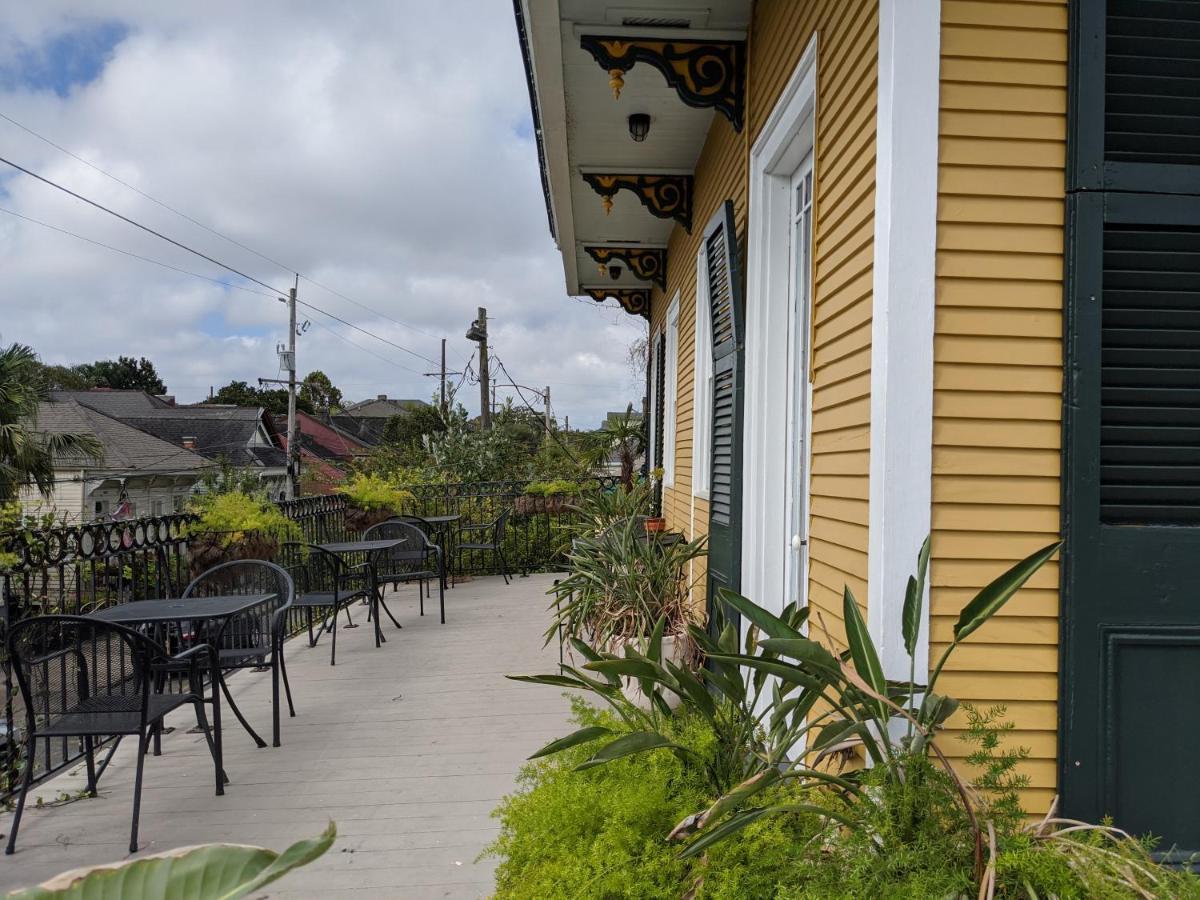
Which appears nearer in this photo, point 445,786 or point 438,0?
point 445,786

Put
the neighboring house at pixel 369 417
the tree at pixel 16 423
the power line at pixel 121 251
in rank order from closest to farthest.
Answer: the tree at pixel 16 423, the power line at pixel 121 251, the neighboring house at pixel 369 417

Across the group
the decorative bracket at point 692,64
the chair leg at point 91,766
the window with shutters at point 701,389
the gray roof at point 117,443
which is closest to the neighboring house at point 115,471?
the gray roof at point 117,443

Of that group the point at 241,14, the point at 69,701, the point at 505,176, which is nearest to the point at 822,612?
the point at 69,701

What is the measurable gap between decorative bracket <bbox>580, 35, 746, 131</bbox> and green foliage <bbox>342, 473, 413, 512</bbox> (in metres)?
5.52

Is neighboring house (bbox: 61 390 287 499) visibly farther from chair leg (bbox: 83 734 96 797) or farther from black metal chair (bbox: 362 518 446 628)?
chair leg (bbox: 83 734 96 797)

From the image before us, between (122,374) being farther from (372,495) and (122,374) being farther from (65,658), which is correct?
(65,658)

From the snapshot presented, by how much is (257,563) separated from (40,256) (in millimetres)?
28891

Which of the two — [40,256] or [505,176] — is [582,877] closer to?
[505,176]

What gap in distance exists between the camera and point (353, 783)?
343 cm

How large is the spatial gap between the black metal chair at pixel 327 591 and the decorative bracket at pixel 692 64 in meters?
3.39

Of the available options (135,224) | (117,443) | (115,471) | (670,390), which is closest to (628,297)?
(670,390)

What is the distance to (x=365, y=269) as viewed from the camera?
57406 mm

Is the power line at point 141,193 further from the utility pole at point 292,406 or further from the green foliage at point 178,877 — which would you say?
the green foliage at point 178,877

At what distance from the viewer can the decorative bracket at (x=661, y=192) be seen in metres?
5.63
